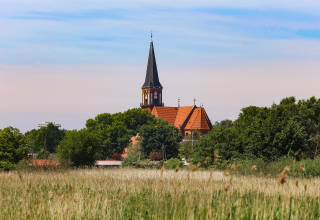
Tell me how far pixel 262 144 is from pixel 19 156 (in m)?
23.6

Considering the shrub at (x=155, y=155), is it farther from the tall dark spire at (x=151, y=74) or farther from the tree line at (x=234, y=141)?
the tall dark spire at (x=151, y=74)

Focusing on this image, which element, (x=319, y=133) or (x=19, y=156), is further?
(x=319, y=133)

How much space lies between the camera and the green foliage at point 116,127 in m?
68.8

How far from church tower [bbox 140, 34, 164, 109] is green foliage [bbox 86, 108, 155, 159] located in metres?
19.9

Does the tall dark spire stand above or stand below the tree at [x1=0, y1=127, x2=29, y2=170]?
above

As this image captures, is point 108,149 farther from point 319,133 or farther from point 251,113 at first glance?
point 319,133

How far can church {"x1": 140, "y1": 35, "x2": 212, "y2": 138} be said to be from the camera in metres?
88.4

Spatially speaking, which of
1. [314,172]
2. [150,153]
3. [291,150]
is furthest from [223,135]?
[150,153]

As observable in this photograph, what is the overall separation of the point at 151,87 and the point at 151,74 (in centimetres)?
381

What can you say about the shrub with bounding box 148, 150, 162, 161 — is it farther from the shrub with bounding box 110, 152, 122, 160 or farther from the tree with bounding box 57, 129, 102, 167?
the tree with bounding box 57, 129, 102, 167

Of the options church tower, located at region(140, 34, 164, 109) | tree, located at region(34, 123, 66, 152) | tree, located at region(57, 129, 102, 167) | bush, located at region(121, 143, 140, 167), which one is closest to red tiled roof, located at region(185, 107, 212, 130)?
church tower, located at region(140, 34, 164, 109)

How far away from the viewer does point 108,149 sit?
68.8 meters

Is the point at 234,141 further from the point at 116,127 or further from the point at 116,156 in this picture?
the point at 116,127

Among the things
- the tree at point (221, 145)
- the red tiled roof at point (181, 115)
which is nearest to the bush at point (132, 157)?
the tree at point (221, 145)
